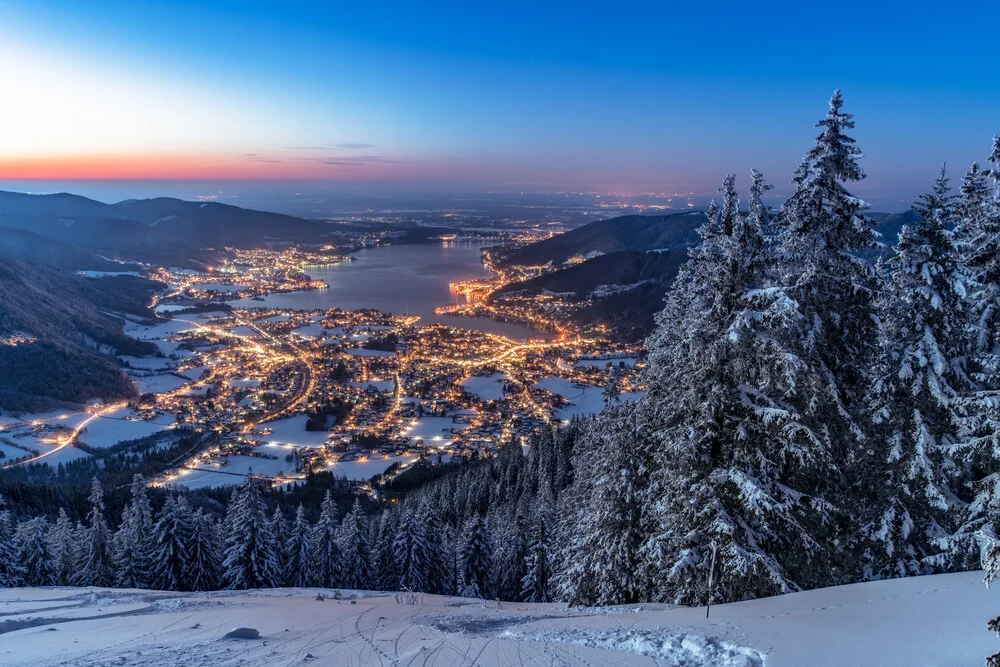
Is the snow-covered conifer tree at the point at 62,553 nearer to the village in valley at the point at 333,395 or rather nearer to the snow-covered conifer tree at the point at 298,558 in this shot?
the snow-covered conifer tree at the point at 298,558

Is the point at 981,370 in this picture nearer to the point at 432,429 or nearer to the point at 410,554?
the point at 410,554

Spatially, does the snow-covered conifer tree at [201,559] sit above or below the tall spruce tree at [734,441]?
below

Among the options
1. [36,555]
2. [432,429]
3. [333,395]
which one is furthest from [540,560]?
[333,395]

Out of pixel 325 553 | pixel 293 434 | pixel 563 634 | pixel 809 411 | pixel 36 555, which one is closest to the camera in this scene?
pixel 563 634

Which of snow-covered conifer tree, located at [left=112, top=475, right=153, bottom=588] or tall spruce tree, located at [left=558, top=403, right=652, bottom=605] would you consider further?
snow-covered conifer tree, located at [left=112, top=475, right=153, bottom=588]

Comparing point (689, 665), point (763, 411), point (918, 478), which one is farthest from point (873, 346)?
point (689, 665)

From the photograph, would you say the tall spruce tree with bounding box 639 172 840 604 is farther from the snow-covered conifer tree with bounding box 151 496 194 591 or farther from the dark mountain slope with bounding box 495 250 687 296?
the dark mountain slope with bounding box 495 250 687 296

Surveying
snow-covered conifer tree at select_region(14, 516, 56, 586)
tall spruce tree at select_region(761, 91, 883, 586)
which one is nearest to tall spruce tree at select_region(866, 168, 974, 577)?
tall spruce tree at select_region(761, 91, 883, 586)

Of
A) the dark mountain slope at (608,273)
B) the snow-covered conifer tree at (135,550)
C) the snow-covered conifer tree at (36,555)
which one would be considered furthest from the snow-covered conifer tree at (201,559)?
the dark mountain slope at (608,273)
